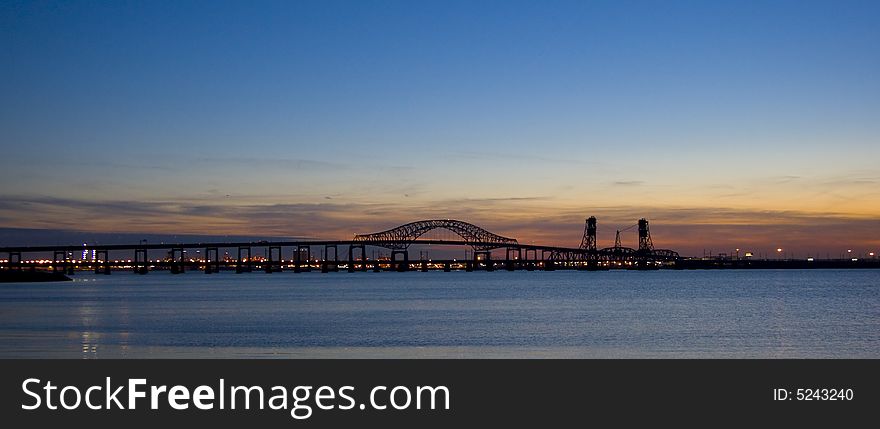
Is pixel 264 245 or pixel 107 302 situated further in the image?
pixel 264 245

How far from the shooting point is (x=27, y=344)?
3384 centimetres

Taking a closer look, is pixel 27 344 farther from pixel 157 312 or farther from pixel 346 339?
pixel 157 312

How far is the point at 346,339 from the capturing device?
36.6 metres

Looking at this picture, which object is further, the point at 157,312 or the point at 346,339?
the point at 157,312
